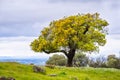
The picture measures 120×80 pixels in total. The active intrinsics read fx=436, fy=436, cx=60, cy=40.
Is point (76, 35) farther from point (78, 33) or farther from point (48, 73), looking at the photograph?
point (48, 73)

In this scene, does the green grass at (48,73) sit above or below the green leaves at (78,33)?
below

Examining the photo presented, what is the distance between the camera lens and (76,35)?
262ft

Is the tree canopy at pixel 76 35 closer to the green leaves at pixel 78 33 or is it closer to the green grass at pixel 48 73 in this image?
the green leaves at pixel 78 33

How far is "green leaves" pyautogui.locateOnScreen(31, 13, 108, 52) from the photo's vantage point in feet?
259

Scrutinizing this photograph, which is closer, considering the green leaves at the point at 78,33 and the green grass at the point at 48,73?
the green grass at the point at 48,73

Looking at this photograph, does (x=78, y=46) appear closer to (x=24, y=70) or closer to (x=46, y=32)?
(x=46, y=32)

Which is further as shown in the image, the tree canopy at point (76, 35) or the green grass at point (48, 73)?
the tree canopy at point (76, 35)

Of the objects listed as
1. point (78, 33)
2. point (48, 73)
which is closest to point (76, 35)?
point (78, 33)

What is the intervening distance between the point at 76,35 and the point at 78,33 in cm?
52

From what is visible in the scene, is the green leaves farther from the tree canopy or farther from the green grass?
the green grass

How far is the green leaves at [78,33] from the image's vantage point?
3105 inches

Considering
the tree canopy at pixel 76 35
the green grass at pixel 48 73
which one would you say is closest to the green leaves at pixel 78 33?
the tree canopy at pixel 76 35

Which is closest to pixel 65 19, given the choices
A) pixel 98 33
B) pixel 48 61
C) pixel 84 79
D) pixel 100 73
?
pixel 98 33

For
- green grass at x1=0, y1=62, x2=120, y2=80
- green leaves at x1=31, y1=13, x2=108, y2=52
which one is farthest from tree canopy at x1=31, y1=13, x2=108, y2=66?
green grass at x1=0, y1=62, x2=120, y2=80
